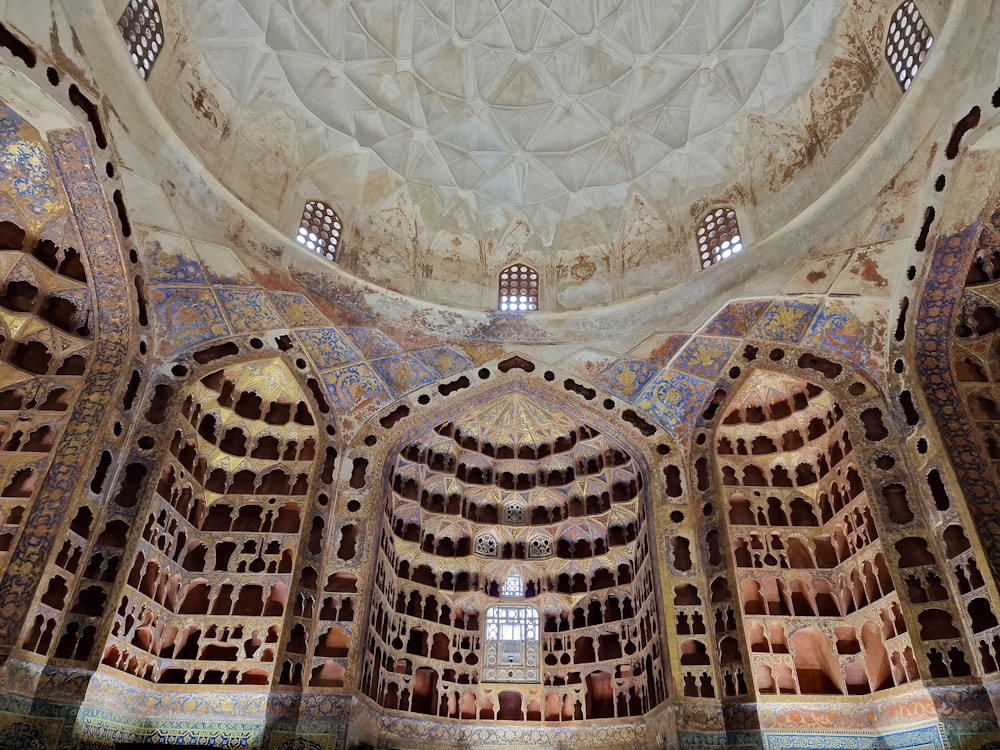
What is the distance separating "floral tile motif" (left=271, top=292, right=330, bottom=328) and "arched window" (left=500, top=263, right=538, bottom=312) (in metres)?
4.78

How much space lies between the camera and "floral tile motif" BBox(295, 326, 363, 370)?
54.1 ft

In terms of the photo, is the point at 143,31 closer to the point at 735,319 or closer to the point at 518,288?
the point at 518,288

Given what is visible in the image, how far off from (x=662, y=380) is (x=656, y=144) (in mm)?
6155

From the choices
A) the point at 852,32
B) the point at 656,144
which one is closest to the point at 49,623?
the point at 656,144

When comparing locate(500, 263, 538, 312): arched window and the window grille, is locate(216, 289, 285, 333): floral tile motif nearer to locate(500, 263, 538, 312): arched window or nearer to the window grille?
locate(500, 263, 538, 312): arched window

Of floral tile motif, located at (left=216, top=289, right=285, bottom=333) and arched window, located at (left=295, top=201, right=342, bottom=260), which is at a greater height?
arched window, located at (left=295, top=201, right=342, bottom=260)

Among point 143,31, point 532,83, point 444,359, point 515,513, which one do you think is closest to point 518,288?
point 444,359

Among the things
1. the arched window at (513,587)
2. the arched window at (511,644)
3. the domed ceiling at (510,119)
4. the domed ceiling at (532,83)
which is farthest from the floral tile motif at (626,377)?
the arched window at (511,644)

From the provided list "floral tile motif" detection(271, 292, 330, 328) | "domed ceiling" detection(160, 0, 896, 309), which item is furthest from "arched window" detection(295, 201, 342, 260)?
"floral tile motif" detection(271, 292, 330, 328)

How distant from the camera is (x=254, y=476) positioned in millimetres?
17125

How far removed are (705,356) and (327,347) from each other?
9.09 m

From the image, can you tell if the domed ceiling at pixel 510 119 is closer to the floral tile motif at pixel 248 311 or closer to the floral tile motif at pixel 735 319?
the floral tile motif at pixel 735 319

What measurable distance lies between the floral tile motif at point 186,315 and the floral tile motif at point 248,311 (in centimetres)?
20

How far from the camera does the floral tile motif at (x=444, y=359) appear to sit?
17.4 metres
